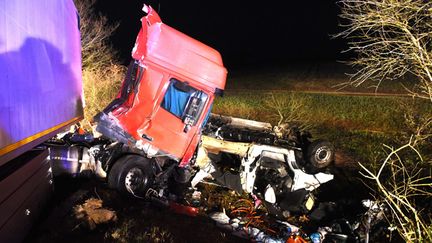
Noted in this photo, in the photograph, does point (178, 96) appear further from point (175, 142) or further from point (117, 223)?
point (117, 223)

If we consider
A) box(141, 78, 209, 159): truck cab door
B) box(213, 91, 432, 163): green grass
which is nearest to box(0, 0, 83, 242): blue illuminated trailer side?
box(141, 78, 209, 159): truck cab door

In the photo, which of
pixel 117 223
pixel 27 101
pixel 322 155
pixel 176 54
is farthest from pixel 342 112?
pixel 27 101

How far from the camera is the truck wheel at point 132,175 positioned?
6230mm

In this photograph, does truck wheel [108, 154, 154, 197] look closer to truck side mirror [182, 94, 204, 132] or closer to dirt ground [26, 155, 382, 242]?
dirt ground [26, 155, 382, 242]

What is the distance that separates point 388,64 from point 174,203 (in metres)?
4.25

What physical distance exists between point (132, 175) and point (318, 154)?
373 cm

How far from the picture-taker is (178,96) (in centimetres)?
645

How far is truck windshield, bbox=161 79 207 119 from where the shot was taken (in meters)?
6.34

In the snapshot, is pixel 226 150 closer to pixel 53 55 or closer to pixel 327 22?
pixel 53 55

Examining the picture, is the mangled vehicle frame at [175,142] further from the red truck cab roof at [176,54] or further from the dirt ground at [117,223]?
the dirt ground at [117,223]

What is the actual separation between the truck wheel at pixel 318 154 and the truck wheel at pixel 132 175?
3201 mm

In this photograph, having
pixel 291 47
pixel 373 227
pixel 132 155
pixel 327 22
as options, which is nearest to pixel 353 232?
pixel 373 227

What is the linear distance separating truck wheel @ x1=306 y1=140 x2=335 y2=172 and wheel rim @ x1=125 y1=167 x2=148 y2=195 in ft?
10.9

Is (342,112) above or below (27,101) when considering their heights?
below
